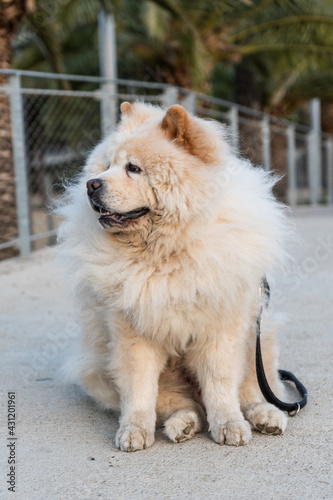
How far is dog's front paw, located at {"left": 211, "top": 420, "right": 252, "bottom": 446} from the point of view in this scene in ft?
9.18

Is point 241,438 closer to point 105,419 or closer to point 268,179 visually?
point 105,419

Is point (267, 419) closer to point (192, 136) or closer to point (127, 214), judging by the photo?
point (127, 214)

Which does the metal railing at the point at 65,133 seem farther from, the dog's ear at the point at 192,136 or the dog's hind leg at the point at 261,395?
the dog's hind leg at the point at 261,395

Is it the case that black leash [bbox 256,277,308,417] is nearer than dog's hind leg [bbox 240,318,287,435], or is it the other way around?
dog's hind leg [bbox 240,318,287,435]

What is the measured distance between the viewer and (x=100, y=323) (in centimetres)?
318

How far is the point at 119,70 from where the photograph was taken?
55.0 feet

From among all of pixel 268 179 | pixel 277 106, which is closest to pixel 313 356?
pixel 268 179

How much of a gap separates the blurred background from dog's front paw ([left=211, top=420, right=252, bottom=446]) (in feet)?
→ 15.7

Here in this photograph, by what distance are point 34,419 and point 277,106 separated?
697 inches

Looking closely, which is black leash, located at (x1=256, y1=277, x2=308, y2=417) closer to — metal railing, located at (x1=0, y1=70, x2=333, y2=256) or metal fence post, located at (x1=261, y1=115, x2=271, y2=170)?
metal railing, located at (x1=0, y1=70, x2=333, y2=256)

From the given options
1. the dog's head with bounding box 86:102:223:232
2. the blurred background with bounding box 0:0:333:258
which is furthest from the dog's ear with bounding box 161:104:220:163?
the blurred background with bounding box 0:0:333:258

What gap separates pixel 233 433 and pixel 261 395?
0.47 metres

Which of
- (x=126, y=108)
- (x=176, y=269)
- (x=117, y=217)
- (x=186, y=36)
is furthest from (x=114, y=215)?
(x=186, y=36)

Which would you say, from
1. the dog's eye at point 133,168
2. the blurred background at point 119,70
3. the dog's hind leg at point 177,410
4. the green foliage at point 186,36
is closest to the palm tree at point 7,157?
the blurred background at point 119,70
